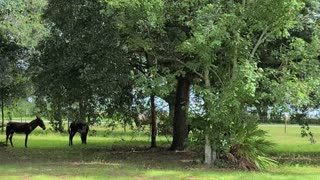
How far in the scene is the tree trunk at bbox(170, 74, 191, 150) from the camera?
20.5 meters

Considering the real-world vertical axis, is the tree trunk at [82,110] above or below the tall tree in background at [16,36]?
below

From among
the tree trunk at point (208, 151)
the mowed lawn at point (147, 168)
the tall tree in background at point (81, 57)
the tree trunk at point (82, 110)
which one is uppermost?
the tall tree in background at point (81, 57)

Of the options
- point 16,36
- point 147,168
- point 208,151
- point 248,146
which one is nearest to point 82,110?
point 147,168

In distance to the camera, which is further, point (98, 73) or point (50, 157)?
point (50, 157)

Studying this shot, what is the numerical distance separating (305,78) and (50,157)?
10.1 meters

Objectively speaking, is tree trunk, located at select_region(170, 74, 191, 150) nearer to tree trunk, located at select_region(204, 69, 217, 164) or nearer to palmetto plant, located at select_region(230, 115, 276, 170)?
tree trunk, located at select_region(204, 69, 217, 164)

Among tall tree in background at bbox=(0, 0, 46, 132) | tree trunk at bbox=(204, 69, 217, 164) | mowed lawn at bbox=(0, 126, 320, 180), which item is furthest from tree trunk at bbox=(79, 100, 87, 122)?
tree trunk at bbox=(204, 69, 217, 164)

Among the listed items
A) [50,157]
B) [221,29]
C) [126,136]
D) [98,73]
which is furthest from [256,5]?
[126,136]

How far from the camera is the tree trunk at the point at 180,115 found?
2055cm

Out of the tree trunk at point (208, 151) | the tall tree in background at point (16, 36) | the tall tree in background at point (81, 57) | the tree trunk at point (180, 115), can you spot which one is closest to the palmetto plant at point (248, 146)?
the tree trunk at point (208, 151)

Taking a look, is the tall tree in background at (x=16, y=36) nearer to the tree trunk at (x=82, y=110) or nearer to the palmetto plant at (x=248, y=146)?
the tree trunk at (x=82, y=110)

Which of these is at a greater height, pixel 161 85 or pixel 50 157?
pixel 161 85

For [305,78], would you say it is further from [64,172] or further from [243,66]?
[64,172]

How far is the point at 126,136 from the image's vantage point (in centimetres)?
3253
